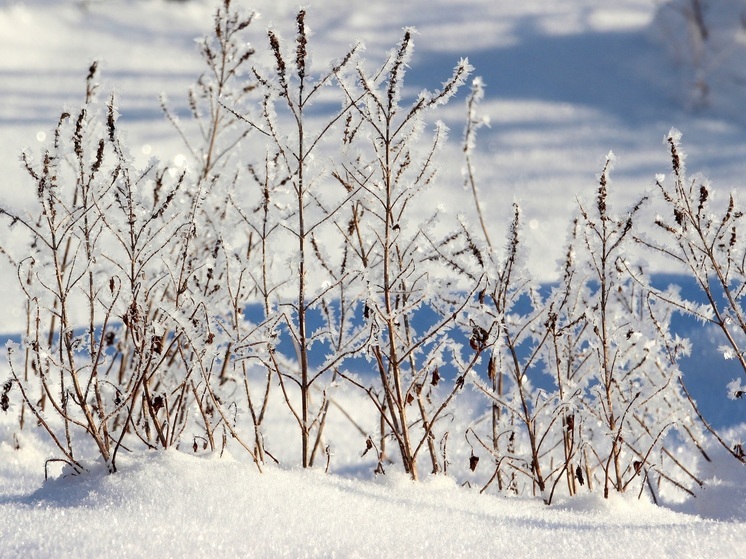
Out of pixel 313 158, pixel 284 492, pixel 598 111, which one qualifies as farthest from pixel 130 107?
pixel 284 492

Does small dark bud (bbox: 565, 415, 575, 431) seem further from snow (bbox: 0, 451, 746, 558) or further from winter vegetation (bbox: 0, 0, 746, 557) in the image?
snow (bbox: 0, 451, 746, 558)

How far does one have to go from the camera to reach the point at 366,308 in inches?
65.3

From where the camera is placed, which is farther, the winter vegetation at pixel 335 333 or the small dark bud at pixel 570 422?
the small dark bud at pixel 570 422

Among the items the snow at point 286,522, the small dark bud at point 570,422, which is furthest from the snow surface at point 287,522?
the small dark bud at point 570,422

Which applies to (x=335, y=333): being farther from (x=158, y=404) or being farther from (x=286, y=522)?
(x=286, y=522)

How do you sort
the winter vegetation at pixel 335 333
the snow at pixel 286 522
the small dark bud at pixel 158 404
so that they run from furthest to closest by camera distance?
the small dark bud at pixel 158 404
the winter vegetation at pixel 335 333
the snow at pixel 286 522

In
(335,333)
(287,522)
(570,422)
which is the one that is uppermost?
(335,333)

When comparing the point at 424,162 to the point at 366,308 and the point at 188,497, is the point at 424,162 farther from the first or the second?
the point at 188,497

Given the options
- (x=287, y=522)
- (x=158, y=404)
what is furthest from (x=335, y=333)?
(x=287, y=522)

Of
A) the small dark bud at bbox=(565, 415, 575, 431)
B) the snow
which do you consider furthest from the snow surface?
the small dark bud at bbox=(565, 415, 575, 431)

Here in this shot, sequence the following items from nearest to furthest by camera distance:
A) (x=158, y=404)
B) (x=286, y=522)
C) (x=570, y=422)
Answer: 1. (x=286, y=522)
2. (x=158, y=404)
3. (x=570, y=422)

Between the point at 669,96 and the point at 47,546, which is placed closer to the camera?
the point at 47,546

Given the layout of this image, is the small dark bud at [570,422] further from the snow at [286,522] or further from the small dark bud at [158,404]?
the small dark bud at [158,404]

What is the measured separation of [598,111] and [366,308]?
204 inches
